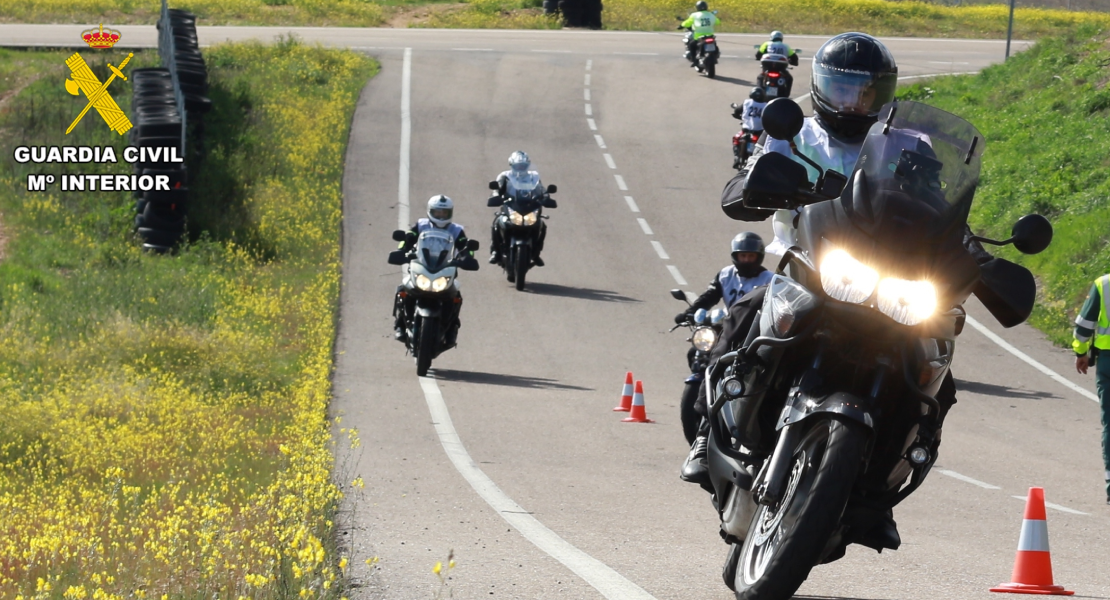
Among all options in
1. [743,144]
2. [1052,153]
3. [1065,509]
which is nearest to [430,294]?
[1065,509]

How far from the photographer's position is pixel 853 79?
6.52 meters

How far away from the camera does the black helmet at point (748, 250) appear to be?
39.3 ft

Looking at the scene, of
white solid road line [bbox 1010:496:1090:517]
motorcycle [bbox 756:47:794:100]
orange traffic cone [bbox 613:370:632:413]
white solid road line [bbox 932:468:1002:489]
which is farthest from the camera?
motorcycle [bbox 756:47:794:100]

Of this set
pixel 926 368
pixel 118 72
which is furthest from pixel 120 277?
pixel 926 368

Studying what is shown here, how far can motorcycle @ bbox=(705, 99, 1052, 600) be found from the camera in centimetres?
529

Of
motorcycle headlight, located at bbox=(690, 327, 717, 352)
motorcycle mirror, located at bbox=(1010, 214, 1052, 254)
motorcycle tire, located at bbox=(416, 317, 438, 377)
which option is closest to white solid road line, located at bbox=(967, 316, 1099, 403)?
motorcycle tire, located at bbox=(416, 317, 438, 377)

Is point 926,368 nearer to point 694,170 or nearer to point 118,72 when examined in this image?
point 694,170

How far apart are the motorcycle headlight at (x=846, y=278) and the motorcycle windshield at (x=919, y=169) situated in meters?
0.14

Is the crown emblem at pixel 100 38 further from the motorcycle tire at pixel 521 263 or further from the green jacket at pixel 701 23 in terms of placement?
the motorcycle tire at pixel 521 263

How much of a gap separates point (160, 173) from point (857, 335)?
20.3m

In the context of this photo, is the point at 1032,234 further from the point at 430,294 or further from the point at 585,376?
the point at 585,376

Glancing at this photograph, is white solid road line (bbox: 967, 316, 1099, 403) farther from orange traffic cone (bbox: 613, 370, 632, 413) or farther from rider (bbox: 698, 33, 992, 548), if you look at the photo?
rider (bbox: 698, 33, 992, 548)

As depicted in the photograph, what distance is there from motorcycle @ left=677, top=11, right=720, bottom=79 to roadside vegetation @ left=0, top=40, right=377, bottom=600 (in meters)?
9.89

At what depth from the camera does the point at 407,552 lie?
755 centimetres
